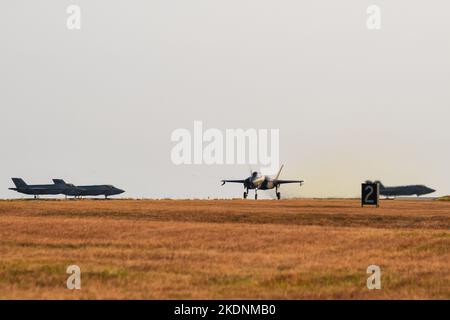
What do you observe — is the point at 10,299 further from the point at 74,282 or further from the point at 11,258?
the point at 11,258

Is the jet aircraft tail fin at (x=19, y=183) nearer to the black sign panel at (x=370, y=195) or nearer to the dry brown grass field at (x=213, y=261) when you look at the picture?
the black sign panel at (x=370, y=195)

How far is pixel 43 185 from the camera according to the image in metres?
184

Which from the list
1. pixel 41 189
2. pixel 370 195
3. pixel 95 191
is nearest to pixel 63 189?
pixel 41 189

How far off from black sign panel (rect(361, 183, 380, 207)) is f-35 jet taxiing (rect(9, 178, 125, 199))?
7534cm

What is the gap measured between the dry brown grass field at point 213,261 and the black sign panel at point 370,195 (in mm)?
40821

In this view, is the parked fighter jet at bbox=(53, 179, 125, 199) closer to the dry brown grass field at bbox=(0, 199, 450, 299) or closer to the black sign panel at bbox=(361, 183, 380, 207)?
the black sign panel at bbox=(361, 183, 380, 207)

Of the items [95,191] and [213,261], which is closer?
[213,261]

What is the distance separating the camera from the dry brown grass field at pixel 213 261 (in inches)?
1191

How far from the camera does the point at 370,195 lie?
352ft

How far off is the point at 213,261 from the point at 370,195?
234ft

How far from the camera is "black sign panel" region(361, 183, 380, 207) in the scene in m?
107

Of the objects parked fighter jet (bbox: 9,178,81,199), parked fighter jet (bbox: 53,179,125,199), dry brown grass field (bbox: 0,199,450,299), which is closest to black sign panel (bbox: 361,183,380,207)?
dry brown grass field (bbox: 0,199,450,299)

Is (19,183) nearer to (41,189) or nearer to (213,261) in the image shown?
(41,189)
